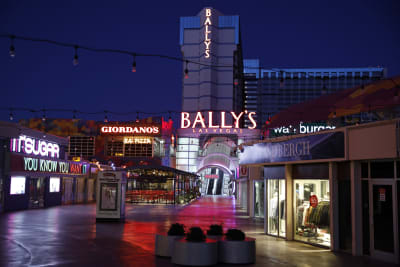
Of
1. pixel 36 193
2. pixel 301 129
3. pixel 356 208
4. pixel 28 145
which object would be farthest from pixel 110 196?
pixel 356 208

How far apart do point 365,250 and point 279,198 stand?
4663mm

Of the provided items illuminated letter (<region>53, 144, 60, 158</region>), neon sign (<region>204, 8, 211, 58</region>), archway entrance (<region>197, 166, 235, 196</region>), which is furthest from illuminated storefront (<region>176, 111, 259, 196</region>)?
illuminated letter (<region>53, 144, 60, 158</region>)

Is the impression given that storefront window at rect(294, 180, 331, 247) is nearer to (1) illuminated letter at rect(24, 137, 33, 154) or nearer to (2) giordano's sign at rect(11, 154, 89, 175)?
(2) giordano's sign at rect(11, 154, 89, 175)

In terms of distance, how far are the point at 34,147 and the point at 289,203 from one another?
2103 cm

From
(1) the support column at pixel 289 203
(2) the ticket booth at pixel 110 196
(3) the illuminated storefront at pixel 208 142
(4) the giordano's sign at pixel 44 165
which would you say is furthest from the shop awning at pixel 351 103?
(3) the illuminated storefront at pixel 208 142

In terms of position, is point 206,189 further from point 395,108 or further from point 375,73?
point 375,73

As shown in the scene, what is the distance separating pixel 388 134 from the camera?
36.7 feet

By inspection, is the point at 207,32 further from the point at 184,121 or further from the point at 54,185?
the point at 54,185

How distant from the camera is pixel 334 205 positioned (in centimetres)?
1334

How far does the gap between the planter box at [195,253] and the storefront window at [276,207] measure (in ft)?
21.2

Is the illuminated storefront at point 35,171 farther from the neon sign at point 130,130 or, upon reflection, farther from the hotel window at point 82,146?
the hotel window at point 82,146

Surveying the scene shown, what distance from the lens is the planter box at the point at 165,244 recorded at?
11234 mm

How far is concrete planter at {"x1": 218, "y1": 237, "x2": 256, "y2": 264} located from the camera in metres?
10.6

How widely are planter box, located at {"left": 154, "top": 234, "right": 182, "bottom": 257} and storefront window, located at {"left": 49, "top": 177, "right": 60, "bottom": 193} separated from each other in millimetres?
24416
